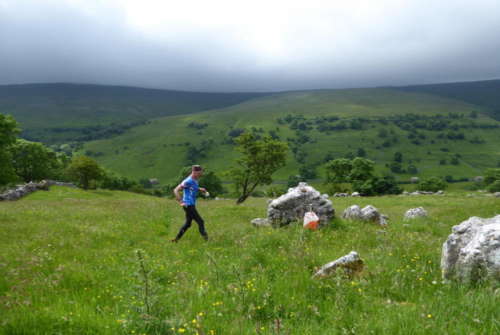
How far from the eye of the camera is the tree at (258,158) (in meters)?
48.0

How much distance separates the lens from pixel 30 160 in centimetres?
7338

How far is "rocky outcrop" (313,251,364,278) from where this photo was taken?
24.9 ft

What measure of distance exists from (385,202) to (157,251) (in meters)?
41.2

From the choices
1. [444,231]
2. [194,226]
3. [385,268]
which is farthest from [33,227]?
[444,231]

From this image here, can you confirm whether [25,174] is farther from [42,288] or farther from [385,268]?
[385,268]

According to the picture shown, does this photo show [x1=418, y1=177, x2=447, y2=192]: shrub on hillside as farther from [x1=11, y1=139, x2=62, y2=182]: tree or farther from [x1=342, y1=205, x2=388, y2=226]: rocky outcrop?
[x1=11, y1=139, x2=62, y2=182]: tree

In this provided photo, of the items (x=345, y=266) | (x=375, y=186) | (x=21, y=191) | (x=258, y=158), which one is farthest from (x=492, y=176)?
(x=21, y=191)

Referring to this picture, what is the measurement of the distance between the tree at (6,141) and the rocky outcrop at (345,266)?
5320cm

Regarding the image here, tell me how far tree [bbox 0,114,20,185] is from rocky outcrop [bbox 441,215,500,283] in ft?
183

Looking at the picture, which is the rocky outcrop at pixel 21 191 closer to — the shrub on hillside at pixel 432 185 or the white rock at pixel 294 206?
the white rock at pixel 294 206

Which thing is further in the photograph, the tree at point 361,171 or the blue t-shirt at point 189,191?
the tree at point 361,171

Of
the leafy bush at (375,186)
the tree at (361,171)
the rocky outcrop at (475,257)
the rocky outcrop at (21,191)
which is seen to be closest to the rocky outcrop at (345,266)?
the rocky outcrop at (475,257)

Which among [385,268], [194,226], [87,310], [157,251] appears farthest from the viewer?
[194,226]

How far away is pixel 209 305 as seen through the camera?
6.05 m
